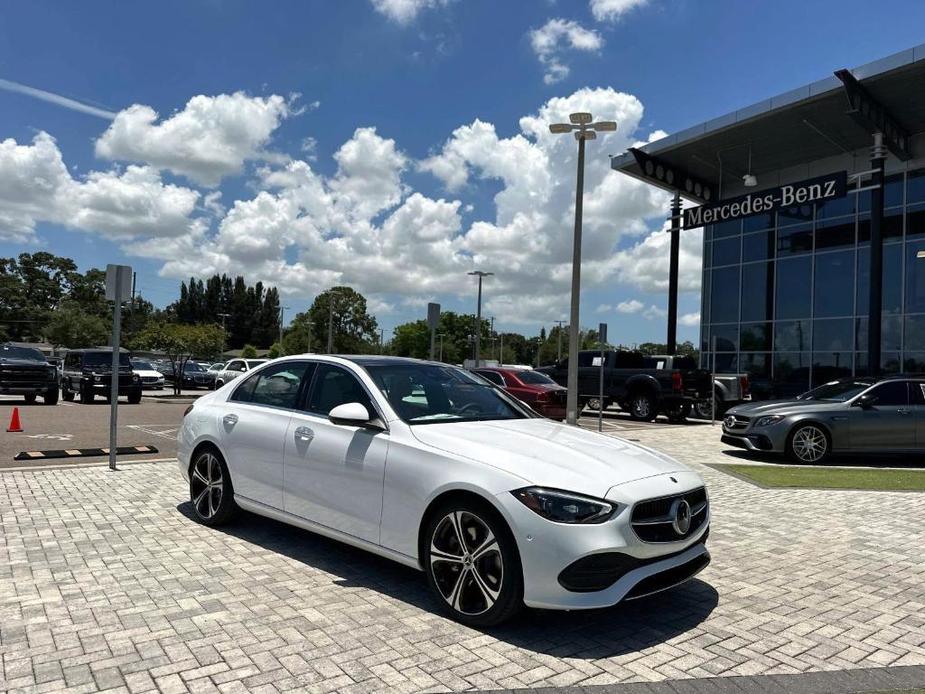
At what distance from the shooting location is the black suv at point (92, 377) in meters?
23.2

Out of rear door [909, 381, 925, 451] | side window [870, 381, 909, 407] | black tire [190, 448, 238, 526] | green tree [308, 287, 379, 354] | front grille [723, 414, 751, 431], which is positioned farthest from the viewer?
green tree [308, 287, 379, 354]

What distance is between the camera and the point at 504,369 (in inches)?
707

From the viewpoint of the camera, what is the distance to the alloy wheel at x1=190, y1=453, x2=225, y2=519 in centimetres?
588

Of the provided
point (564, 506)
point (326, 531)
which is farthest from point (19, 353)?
point (564, 506)

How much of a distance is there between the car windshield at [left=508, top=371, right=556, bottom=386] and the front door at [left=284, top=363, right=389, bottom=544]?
40.5ft

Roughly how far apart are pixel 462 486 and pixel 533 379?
13.9 m

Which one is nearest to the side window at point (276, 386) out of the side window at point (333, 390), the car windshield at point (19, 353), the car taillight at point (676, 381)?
the side window at point (333, 390)

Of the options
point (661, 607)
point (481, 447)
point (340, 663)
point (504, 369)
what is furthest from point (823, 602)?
point (504, 369)

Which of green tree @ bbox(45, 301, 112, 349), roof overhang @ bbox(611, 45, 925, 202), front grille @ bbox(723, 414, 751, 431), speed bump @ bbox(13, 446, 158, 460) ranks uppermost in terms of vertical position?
roof overhang @ bbox(611, 45, 925, 202)

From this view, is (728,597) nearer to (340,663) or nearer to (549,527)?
(549,527)

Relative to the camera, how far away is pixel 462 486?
3863 mm

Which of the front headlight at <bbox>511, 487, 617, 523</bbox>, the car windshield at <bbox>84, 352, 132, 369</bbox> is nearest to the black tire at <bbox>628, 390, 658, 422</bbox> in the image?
the front headlight at <bbox>511, 487, 617, 523</bbox>

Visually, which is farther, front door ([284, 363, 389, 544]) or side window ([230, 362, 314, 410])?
side window ([230, 362, 314, 410])

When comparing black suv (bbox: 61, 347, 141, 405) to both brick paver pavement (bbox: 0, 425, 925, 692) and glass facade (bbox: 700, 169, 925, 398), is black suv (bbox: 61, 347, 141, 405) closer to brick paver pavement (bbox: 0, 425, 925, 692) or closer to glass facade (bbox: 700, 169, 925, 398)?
brick paver pavement (bbox: 0, 425, 925, 692)
